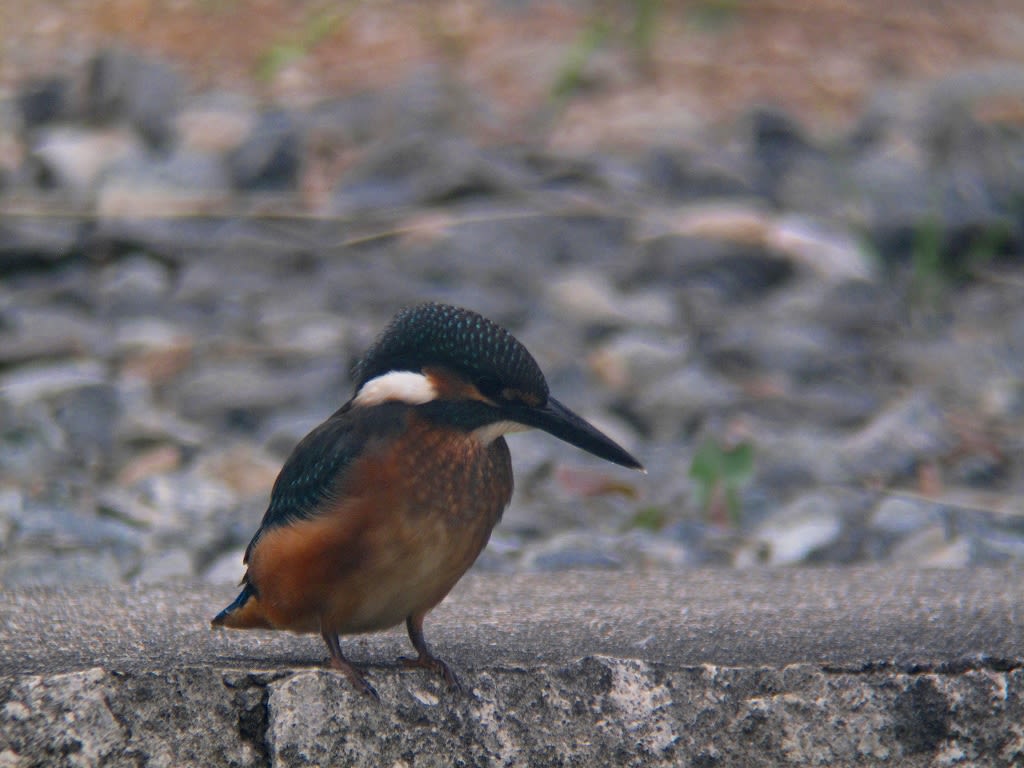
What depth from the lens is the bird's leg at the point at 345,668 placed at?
87.8 inches

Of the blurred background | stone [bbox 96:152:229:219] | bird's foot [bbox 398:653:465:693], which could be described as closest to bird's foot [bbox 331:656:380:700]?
bird's foot [bbox 398:653:465:693]

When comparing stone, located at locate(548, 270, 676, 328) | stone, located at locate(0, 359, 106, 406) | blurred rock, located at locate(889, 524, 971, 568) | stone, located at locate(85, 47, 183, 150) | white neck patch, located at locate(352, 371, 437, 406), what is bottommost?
stone, located at locate(0, 359, 106, 406)

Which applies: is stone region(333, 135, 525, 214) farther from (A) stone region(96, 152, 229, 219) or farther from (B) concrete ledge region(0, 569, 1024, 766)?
(B) concrete ledge region(0, 569, 1024, 766)

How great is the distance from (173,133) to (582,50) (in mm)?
1882

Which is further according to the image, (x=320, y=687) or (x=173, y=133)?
(x=173, y=133)

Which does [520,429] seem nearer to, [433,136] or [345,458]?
[345,458]

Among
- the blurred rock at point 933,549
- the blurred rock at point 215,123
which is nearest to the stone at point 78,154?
the blurred rock at point 215,123

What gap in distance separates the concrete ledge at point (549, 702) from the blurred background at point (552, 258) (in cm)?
122

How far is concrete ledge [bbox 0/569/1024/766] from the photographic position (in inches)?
83.4

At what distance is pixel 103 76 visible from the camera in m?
6.44

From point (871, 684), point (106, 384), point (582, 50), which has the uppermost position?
point (871, 684)

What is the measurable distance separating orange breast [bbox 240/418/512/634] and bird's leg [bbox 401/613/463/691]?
0.02 m

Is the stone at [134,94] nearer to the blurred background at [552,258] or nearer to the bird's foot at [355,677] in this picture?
the blurred background at [552,258]

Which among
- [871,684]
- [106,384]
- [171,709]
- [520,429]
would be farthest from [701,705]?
[106,384]
